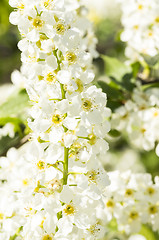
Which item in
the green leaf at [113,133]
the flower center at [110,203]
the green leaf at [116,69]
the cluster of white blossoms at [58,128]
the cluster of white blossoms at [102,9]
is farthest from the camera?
the cluster of white blossoms at [102,9]

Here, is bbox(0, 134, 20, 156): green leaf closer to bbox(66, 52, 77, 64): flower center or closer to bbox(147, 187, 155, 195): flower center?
bbox(147, 187, 155, 195): flower center

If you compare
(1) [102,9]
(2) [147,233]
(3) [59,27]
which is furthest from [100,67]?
(3) [59,27]

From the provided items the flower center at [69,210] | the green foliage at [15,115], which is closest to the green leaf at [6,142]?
the green foliage at [15,115]

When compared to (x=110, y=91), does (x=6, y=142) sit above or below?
below

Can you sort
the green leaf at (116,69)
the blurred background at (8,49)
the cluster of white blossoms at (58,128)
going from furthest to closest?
the blurred background at (8,49) < the green leaf at (116,69) < the cluster of white blossoms at (58,128)

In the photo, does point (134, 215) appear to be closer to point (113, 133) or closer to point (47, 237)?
point (113, 133)

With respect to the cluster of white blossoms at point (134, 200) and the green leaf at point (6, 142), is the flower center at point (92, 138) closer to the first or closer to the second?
the cluster of white blossoms at point (134, 200)

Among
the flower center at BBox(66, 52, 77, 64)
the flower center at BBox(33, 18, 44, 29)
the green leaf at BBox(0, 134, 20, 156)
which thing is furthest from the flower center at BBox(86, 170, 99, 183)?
the green leaf at BBox(0, 134, 20, 156)

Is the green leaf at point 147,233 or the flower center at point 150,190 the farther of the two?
the green leaf at point 147,233
